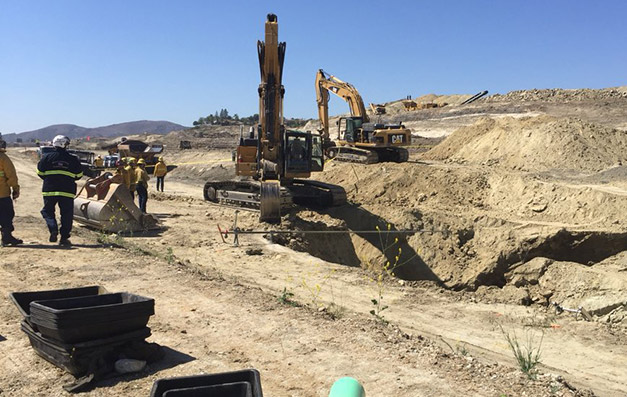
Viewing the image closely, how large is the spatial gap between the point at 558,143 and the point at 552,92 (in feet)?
81.2

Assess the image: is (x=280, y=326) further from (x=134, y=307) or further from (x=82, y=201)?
(x=82, y=201)

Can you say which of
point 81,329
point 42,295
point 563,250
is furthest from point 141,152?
point 81,329

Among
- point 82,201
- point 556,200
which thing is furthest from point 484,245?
point 82,201

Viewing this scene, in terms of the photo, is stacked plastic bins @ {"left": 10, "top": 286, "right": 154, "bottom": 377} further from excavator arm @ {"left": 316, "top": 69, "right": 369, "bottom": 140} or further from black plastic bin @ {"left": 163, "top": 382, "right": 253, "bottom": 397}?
excavator arm @ {"left": 316, "top": 69, "right": 369, "bottom": 140}

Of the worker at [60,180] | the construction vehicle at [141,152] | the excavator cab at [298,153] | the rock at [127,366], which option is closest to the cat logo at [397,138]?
the excavator cab at [298,153]

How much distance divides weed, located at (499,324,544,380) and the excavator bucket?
26.0ft

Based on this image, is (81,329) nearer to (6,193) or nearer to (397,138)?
(6,193)

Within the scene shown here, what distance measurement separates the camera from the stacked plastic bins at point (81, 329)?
4.12 metres

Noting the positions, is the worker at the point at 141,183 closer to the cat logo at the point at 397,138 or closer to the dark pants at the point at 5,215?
the dark pants at the point at 5,215

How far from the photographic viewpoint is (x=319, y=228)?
14.0 m

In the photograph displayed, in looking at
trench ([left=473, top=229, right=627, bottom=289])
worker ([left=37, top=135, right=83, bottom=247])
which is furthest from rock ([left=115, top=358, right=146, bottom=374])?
trench ([left=473, top=229, right=627, bottom=289])

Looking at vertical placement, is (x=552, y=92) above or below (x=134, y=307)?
above

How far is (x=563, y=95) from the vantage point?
4159cm

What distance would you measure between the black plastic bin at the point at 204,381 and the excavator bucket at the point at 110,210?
8288 millimetres
